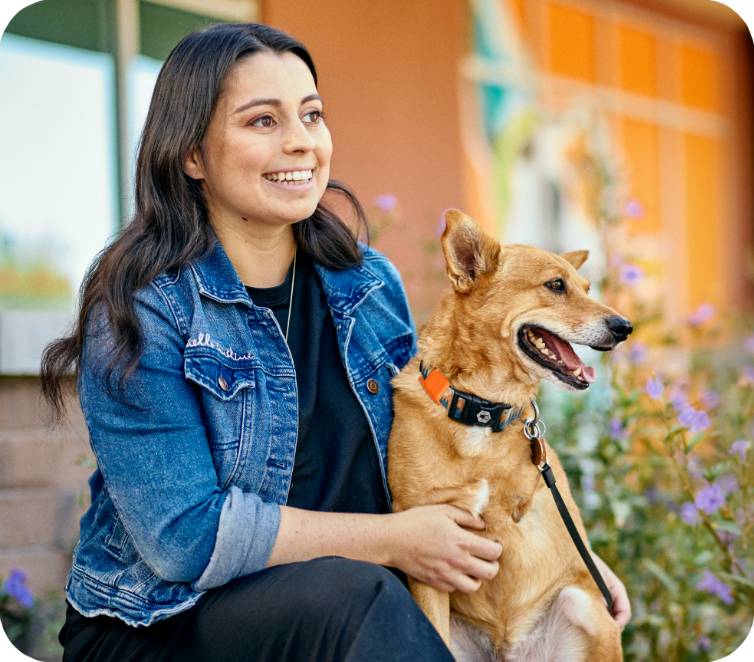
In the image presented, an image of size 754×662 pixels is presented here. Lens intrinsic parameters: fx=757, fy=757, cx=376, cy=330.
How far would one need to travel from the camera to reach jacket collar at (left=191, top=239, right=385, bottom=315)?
188cm

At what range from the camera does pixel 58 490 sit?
3447 millimetres

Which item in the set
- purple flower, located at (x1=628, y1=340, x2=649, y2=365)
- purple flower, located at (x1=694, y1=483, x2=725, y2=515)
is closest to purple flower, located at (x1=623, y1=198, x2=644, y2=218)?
purple flower, located at (x1=628, y1=340, x2=649, y2=365)

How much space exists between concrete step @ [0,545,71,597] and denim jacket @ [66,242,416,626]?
66.2 inches

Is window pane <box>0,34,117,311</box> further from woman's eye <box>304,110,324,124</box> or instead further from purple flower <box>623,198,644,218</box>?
purple flower <box>623,198,644,218</box>

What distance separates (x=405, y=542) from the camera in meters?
1.74

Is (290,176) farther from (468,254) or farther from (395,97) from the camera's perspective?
(395,97)

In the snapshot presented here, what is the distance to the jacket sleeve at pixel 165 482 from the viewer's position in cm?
159

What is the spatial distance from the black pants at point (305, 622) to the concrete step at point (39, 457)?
1.96 meters

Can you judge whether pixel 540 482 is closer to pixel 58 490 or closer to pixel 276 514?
pixel 276 514

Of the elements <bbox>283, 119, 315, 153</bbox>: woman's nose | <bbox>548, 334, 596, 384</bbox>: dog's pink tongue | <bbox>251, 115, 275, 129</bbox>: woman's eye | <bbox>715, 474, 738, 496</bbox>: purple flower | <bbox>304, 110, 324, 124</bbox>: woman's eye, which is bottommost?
<bbox>715, 474, 738, 496</bbox>: purple flower

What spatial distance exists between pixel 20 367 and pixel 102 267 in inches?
72.1

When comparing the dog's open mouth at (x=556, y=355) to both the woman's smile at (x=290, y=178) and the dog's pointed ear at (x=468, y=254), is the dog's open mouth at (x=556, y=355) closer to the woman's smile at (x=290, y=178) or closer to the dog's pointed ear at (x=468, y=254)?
the dog's pointed ear at (x=468, y=254)

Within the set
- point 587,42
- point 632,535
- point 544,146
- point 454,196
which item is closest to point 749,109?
point 587,42

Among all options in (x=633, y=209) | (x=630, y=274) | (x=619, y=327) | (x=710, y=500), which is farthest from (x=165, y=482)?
(x=633, y=209)
